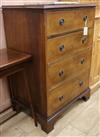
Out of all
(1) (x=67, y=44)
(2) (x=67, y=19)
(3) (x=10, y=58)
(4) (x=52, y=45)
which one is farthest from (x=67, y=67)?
(3) (x=10, y=58)

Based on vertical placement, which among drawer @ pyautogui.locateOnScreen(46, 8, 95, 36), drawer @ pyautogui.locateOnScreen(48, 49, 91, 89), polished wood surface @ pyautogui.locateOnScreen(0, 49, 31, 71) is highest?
drawer @ pyautogui.locateOnScreen(46, 8, 95, 36)

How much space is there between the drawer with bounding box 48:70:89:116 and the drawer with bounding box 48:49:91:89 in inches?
2.9

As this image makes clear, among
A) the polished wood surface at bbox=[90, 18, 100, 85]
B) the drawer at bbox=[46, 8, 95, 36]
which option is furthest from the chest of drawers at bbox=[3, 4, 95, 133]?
the polished wood surface at bbox=[90, 18, 100, 85]

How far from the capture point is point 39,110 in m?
1.49

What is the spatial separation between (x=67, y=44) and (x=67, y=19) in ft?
0.69

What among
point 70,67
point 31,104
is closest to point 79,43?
point 70,67

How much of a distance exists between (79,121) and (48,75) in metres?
0.69

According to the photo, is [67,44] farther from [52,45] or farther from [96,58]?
[96,58]

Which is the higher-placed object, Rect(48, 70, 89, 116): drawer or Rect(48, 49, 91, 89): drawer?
Rect(48, 49, 91, 89): drawer

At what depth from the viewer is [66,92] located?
62.1 inches

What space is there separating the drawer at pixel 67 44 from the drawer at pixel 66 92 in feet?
1.05

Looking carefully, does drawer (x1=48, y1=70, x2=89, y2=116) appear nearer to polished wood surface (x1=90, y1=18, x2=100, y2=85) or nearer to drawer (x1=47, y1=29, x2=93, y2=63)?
polished wood surface (x1=90, y1=18, x2=100, y2=85)

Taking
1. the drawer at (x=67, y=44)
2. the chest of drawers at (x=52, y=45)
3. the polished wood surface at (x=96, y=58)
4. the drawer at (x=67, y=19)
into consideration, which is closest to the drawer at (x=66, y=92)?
the chest of drawers at (x=52, y=45)

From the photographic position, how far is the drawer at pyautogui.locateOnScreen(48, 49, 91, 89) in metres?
1.33
